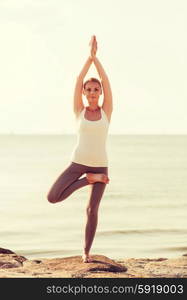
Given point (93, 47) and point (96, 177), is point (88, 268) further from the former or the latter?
point (93, 47)

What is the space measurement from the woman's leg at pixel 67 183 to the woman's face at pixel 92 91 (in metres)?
0.83

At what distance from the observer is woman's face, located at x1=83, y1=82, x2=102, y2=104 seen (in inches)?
307

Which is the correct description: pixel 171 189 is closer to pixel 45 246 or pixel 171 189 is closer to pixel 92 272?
pixel 45 246

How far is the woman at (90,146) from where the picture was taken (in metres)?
7.71

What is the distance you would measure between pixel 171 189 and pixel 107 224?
1469 centimetres

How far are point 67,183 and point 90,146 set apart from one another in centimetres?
53

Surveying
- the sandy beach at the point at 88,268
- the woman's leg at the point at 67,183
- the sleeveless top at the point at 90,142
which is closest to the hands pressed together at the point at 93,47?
the sleeveless top at the point at 90,142

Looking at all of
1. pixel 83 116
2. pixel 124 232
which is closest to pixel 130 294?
pixel 83 116

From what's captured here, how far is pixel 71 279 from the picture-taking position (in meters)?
7.31

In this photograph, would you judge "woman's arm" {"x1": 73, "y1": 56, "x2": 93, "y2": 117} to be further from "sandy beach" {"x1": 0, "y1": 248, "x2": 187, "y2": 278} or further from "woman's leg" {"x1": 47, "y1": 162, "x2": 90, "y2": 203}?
"sandy beach" {"x1": 0, "y1": 248, "x2": 187, "y2": 278}

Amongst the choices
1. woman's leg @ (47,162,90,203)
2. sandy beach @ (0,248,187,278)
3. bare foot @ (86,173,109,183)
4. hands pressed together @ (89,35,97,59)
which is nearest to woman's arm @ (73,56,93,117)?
hands pressed together @ (89,35,97,59)

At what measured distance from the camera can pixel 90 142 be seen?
25.3 ft

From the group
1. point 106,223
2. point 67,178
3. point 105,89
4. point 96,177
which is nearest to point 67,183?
point 67,178

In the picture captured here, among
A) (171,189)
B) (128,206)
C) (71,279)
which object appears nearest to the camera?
(71,279)
